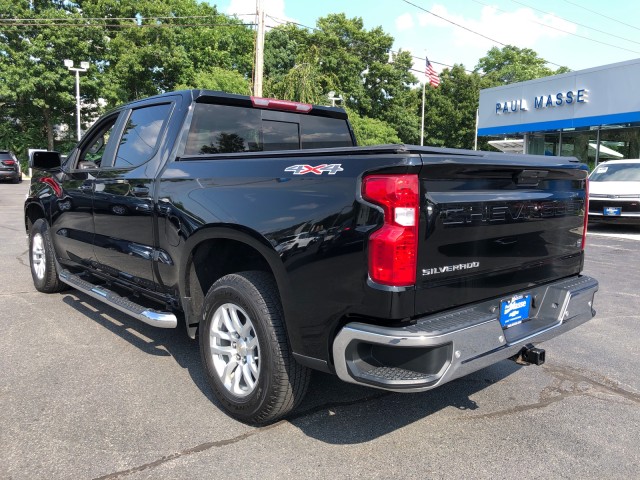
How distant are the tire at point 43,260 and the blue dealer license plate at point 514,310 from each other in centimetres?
464

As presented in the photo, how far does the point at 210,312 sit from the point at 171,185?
0.92m

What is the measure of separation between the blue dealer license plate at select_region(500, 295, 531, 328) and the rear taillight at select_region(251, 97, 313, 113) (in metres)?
2.38

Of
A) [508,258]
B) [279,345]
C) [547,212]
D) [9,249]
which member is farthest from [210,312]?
[9,249]

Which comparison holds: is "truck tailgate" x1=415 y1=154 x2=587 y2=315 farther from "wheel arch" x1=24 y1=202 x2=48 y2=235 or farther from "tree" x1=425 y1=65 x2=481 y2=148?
"tree" x1=425 y1=65 x2=481 y2=148

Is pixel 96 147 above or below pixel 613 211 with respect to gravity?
above

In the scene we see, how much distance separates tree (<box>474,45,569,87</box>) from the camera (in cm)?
7344

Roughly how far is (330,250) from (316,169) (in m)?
0.42

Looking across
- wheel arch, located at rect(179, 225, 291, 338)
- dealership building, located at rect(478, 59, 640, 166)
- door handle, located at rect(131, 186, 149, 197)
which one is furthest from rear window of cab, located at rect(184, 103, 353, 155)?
dealership building, located at rect(478, 59, 640, 166)

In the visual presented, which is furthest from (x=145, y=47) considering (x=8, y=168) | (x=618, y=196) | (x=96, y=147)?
(x=96, y=147)

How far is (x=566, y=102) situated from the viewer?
19766 mm

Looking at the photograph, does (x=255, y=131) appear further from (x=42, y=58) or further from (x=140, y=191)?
(x=42, y=58)

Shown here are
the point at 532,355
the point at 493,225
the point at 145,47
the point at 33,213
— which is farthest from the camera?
the point at 145,47

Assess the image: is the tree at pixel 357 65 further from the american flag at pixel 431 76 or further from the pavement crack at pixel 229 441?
the pavement crack at pixel 229 441

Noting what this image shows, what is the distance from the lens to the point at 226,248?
11.0ft
